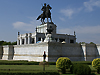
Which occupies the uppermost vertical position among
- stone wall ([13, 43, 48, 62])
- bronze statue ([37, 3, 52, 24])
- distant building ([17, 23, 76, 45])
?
bronze statue ([37, 3, 52, 24])

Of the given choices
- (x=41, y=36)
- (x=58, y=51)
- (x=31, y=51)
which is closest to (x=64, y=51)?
(x=58, y=51)

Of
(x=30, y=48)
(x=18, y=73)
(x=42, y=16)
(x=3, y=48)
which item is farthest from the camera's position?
(x=42, y=16)

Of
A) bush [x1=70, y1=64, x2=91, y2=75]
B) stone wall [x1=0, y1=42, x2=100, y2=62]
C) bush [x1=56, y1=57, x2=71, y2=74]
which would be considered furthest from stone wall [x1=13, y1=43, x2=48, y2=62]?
bush [x1=70, y1=64, x2=91, y2=75]

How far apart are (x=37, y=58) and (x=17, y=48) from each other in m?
10.2

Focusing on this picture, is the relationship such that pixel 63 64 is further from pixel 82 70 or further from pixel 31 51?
pixel 31 51

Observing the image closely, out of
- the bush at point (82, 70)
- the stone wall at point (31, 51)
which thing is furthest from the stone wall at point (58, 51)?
the bush at point (82, 70)

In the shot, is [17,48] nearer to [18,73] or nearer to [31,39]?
[31,39]

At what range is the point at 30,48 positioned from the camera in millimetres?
34250

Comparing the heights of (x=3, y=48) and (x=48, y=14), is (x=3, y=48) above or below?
below

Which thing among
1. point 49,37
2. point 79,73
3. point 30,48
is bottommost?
point 79,73

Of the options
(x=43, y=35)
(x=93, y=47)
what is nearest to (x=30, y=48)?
(x=93, y=47)

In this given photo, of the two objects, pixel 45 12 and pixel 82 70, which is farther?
pixel 45 12

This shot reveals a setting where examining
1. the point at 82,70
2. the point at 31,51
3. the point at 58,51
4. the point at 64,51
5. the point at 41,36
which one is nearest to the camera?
the point at 82,70

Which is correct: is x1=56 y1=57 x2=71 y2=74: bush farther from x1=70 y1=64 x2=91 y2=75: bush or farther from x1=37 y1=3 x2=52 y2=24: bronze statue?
x1=37 y1=3 x2=52 y2=24: bronze statue
